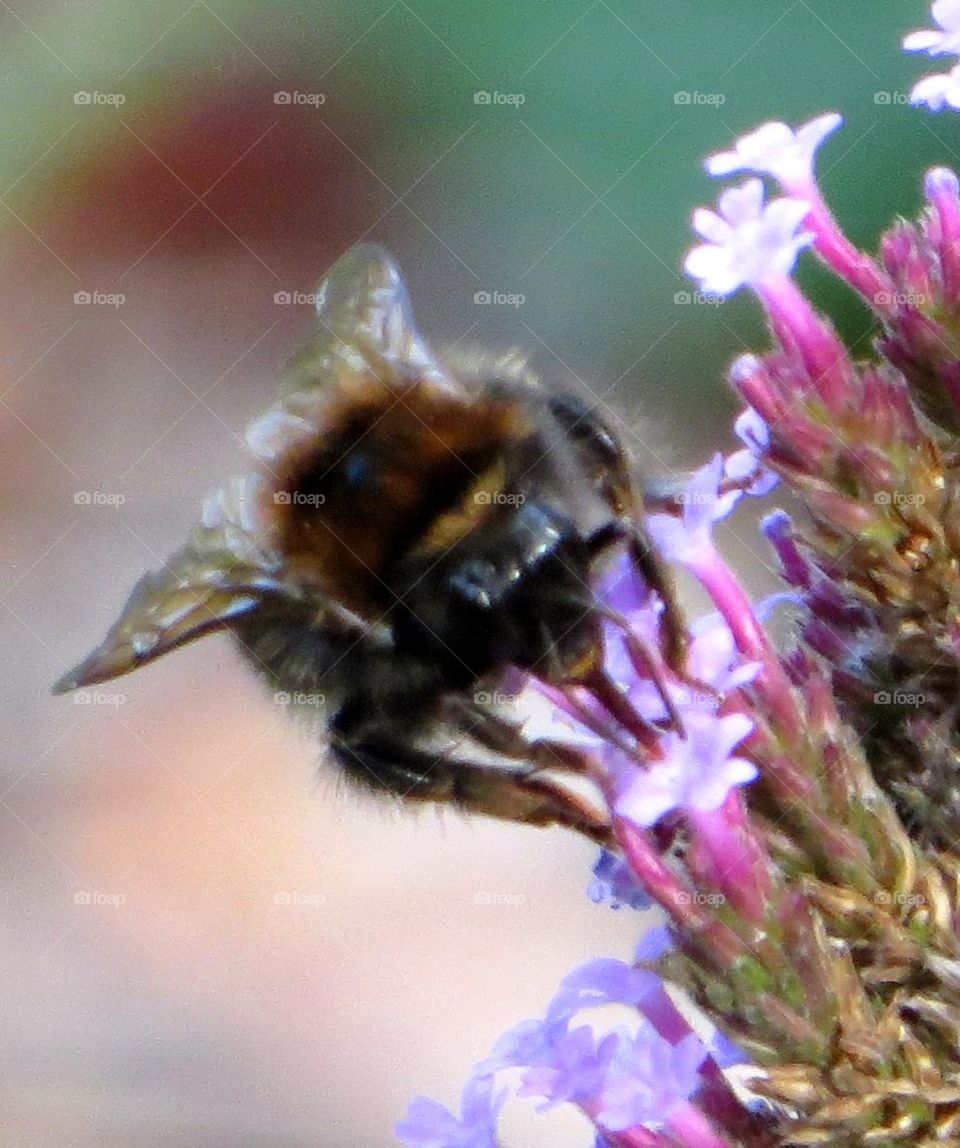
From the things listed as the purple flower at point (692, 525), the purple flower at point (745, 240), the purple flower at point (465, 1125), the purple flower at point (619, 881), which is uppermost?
the purple flower at point (745, 240)

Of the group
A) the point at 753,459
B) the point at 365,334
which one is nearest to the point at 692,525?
the point at 753,459

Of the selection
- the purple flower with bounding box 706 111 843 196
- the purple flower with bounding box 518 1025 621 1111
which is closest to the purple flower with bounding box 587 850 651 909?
the purple flower with bounding box 518 1025 621 1111

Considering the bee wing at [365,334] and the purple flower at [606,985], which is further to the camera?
the bee wing at [365,334]

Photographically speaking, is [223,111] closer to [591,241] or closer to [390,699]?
[591,241]

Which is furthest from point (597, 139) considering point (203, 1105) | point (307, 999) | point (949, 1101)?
point (949, 1101)

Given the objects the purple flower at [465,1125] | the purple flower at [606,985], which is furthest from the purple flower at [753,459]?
the purple flower at [465,1125]

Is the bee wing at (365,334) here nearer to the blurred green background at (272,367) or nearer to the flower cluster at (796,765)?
the flower cluster at (796,765)

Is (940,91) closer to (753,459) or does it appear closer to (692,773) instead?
(753,459)

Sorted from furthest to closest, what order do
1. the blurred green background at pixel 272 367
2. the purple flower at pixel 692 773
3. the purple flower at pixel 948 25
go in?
1. the blurred green background at pixel 272 367
2. the purple flower at pixel 948 25
3. the purple flower at pixel 692 773
